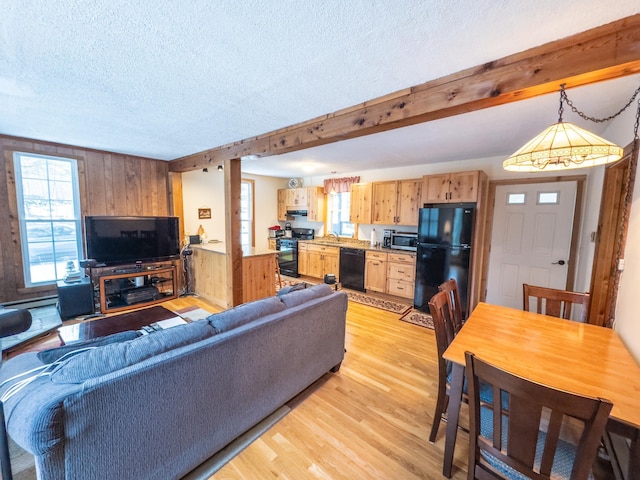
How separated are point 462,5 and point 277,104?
1.47m

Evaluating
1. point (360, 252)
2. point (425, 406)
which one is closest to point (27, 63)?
point (425, 406)

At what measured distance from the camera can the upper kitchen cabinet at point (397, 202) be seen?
4.52m

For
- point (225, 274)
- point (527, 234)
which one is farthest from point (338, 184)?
point (527, 234)

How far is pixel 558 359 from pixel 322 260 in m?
4.32

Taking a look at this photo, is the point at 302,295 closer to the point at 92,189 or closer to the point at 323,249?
the point at 323,249

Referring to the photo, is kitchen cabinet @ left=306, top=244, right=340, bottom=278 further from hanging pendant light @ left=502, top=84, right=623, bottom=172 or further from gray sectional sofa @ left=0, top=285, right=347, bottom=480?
hanging pendant light @ left=502, top=84, right=623, bottom=172

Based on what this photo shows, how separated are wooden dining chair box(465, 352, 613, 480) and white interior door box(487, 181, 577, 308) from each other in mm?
3242

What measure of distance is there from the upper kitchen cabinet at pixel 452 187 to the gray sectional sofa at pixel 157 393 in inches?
119

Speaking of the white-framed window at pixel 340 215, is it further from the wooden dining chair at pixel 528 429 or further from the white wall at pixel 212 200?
the wooden dining chair at pixel 528 429

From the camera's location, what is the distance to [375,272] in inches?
188

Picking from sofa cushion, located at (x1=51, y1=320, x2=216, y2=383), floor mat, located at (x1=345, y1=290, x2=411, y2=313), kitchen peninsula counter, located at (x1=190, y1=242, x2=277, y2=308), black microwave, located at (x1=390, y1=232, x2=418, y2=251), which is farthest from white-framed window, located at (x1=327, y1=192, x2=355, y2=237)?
sofa cushion, located at (x1=51, y1=320, x2=216, y2=383)

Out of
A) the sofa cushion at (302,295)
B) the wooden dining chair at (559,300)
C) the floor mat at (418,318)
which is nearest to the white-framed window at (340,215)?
the floor mat at (418,318)

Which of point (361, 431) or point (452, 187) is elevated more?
point (452, 187)

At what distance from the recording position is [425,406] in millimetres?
2080
